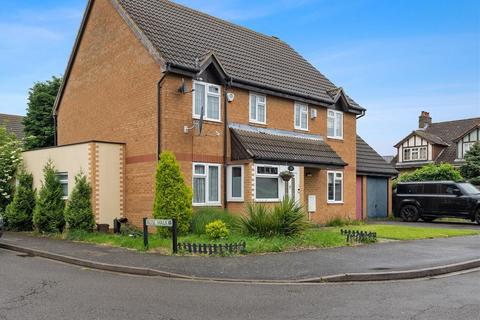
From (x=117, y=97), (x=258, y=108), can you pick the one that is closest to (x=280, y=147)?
(x=258, y=108)

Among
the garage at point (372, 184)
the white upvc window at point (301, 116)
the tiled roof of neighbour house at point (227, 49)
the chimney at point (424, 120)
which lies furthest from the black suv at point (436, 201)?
the chimney at point (424, 120)

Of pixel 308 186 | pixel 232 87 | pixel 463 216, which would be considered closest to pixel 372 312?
pixel 232 87

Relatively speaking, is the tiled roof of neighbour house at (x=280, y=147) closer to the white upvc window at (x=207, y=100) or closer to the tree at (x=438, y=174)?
the white upvc window at (x=207, y=100)

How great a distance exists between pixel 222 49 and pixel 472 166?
27.1 meters

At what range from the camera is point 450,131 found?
52.4 m

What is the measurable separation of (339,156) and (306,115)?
99.8 inches

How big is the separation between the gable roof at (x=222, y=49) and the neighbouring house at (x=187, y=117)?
3.0 inches

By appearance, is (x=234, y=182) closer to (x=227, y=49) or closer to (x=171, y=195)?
(x=171, y=195)

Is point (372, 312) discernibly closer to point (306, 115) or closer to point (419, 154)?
point (306, 115)

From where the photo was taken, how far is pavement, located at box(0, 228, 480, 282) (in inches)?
409

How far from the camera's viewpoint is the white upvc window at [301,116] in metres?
22.9

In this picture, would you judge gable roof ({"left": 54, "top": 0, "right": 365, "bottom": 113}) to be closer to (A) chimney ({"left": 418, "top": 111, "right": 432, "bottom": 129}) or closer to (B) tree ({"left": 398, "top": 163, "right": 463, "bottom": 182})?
(B) tree ({"left": 398, "top": 163, "right": 463, "bottom": 182})

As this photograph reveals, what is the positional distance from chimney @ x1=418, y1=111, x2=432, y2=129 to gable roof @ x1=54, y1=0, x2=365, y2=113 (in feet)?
106

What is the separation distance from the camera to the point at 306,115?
23500 millimetres
